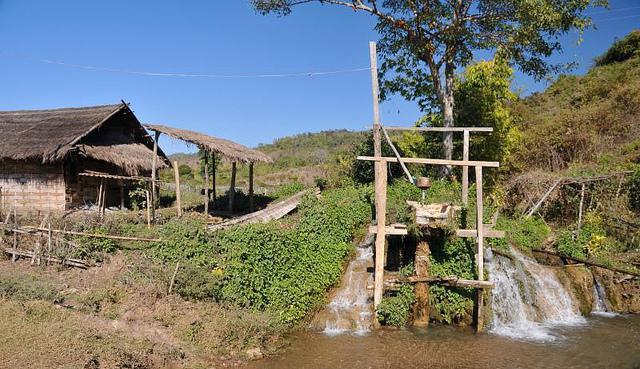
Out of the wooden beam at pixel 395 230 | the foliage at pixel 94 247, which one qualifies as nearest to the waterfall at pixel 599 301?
the wooden beam at pixel 395 230

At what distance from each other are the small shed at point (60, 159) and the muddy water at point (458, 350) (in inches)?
359

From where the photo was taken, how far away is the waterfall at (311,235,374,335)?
425 inches

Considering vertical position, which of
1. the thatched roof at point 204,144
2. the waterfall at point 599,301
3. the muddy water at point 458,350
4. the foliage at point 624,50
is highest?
the foliage at point 624,50

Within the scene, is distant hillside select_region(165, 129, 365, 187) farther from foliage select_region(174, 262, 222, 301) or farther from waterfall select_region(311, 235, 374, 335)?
foliage select_region(174, 262, 222, 301)

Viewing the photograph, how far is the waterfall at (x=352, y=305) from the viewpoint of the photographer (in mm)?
10805

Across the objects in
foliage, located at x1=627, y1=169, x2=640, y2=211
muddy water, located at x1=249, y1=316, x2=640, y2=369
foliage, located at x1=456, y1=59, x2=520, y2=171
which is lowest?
muddy water, located at x1=249, y1=316, x2=640, y2=369

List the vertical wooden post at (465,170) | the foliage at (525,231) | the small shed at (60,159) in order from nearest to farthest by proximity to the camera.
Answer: the vertical wooden post at (465,170), the foliage at (525,231), the small shed at (60,159)

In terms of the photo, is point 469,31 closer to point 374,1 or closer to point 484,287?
point 374,1

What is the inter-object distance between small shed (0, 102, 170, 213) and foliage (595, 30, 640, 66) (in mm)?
32459

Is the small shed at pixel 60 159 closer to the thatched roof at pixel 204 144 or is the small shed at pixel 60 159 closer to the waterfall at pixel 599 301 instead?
the thatched roof at pixel 204 144

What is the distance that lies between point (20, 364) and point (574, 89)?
34.7m

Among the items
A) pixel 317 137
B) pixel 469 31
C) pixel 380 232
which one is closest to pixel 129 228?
pixel 380 232

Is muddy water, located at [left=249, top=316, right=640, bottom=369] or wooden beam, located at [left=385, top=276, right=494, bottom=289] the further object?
wooden beam, located at [left=385, top=276, right=494, bottom=289]

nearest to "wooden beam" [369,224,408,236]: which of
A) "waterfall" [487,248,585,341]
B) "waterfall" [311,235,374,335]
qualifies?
"waterfall" [311,235,374,335]
